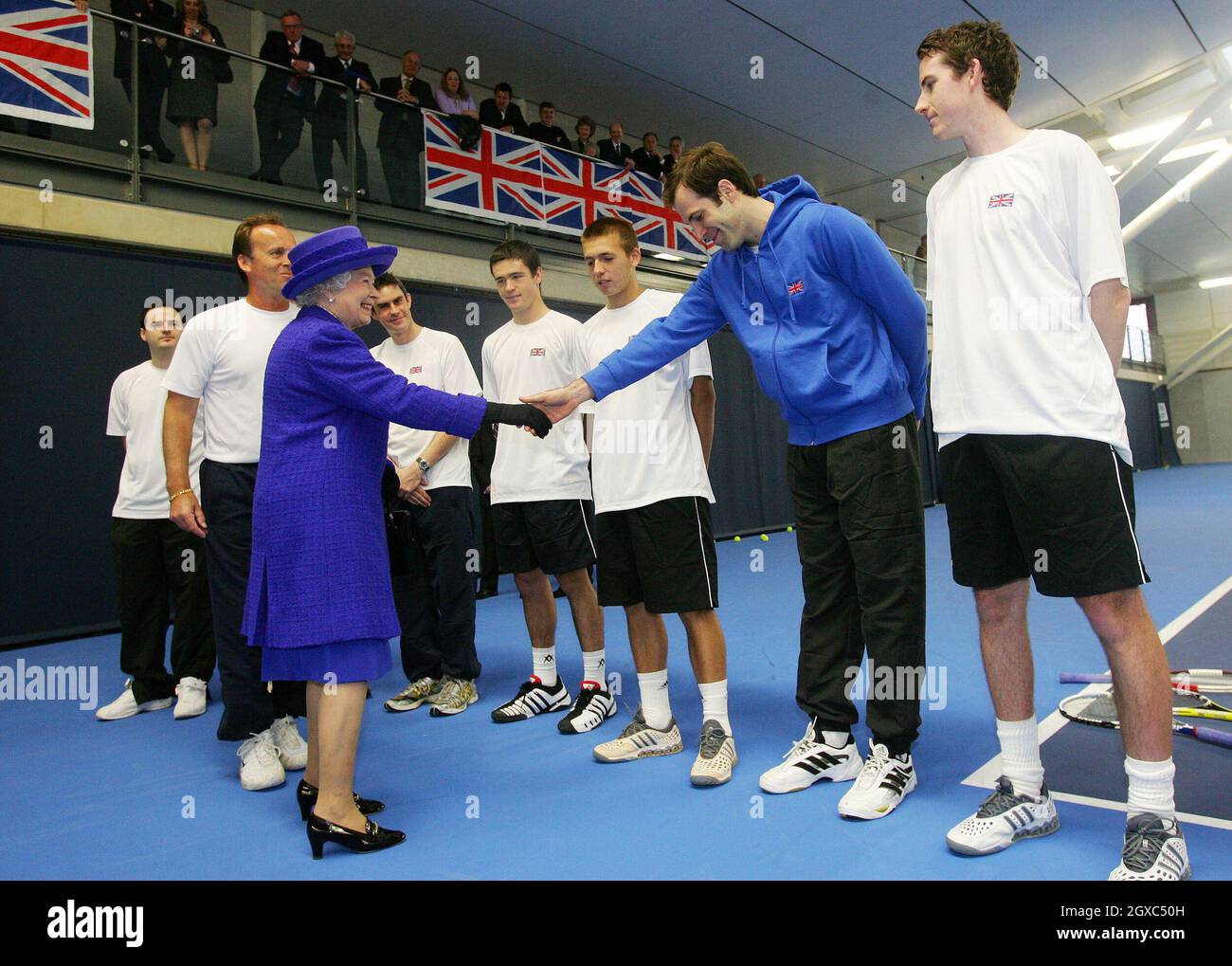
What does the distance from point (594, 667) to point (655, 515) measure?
928 millimetres

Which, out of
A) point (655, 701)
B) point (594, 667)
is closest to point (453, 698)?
point (594, 667)

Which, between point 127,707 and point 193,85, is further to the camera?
point 193,85

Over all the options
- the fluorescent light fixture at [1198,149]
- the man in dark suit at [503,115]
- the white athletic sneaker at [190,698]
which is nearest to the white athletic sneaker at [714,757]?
the white athletic sneaker at [190,698]

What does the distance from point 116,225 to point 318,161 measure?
181 cm

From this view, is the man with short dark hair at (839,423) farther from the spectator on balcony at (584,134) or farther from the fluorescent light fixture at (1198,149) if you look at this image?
the fluorescent light fixture at (1198,149)

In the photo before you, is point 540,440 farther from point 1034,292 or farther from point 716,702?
point 1034,292

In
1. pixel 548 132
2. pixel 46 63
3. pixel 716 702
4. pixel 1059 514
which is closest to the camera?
pixel 1059 514

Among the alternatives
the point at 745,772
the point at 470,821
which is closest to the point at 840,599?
the point at 745,772

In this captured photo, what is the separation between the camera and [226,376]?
2967mm

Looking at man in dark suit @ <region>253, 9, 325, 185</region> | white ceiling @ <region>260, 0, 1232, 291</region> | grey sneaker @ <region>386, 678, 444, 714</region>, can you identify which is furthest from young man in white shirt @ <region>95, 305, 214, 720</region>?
white ceiling @ <region>260, 0, 1232, 291</region>

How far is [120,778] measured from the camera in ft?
9.54

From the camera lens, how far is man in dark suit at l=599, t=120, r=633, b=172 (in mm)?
9594

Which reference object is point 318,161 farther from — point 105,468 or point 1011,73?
point 1011,73

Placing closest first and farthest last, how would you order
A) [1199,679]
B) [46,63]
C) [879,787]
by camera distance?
[879,787], [1199,679], [46,63]
